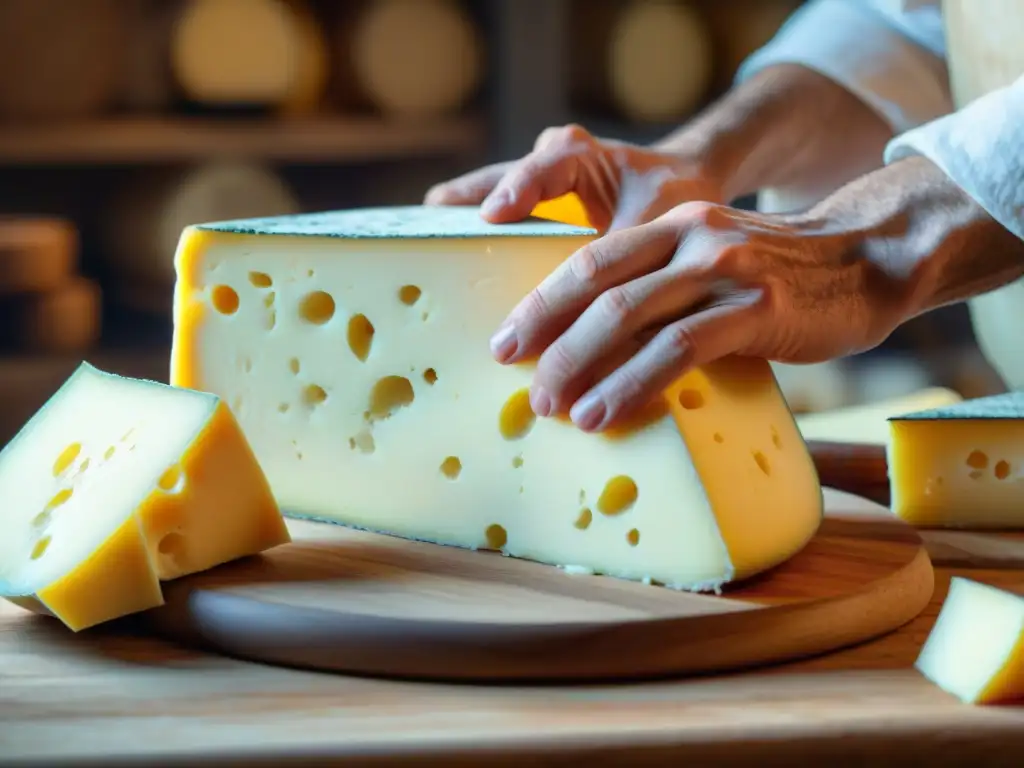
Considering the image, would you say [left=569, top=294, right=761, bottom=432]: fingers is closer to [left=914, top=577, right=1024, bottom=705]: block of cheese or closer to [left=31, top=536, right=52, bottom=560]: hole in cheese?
[left=914, top=577, right=1024, bottom=705]: block of cheese

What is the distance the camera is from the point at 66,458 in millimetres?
1019

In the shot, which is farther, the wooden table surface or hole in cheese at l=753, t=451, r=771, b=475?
hole in cheese at l=753, t=451, r=771, b=475

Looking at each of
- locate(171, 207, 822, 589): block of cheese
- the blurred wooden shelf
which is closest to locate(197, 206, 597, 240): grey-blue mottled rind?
locate(171, 207, 822, 589): block of cheese

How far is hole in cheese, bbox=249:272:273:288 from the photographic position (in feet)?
3.80

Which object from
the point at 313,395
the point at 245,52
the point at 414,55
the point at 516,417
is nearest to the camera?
the point at 516,417

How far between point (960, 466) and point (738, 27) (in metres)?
1.44

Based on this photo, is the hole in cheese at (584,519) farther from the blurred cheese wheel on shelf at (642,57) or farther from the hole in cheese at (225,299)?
the blurred cheese wheel on shelf at (642,57)

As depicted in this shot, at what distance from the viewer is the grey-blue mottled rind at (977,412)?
3.77ft

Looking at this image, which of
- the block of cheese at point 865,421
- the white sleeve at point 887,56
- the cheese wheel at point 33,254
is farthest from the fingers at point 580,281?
the cheese wheel at point 33,254

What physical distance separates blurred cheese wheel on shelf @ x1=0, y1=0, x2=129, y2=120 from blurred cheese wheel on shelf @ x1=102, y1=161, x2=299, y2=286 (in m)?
0.17

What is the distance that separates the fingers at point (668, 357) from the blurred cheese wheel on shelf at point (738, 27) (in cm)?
157

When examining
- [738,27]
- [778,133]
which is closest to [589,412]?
[778,133]

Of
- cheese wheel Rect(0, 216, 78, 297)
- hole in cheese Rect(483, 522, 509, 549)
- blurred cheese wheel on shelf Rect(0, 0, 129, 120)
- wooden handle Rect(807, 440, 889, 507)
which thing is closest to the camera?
hole in cheese Rect(483, 522, 509, 549)

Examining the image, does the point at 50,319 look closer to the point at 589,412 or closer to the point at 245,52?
the point at 245,52
